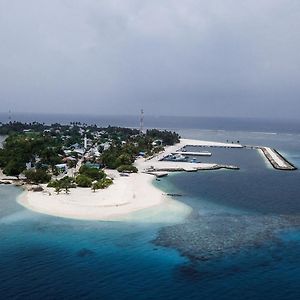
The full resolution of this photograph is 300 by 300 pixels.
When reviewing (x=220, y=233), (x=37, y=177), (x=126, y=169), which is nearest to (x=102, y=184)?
(x=37, y=177)

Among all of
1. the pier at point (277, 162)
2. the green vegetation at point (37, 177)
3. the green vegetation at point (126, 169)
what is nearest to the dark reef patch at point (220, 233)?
the green vegetation at point (37, 177)

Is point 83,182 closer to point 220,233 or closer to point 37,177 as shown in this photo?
point 37,177

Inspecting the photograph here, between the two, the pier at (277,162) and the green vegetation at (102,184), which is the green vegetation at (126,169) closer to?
the green vegetation at (102,184)

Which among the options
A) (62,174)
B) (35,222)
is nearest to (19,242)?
(35,222)

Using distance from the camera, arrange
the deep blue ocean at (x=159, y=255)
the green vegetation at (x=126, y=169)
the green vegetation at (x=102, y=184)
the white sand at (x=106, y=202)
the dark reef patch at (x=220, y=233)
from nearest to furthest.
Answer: the deep blue ocean at (x=159, y=255)
the dark reef patch at (x=220, y=233)
the white sand at (x=106, y=202)
the green vegetation at (x=102, y=184)
the green vegetation at (x=126, y=169)

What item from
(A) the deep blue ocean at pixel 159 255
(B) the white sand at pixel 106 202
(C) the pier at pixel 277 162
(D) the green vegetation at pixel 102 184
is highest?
(C) the pier at pixel 277 162

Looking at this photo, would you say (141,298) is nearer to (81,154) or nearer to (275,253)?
(275,253)

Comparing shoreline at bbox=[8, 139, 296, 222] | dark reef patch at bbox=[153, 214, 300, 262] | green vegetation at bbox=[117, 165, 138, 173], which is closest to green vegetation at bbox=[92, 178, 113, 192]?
shoreline at bbox=[8, 139, 296, 222]

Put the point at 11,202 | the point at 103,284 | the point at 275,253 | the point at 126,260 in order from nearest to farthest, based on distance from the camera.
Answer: the point at 103,284 < the point at 126,260 < the point at 275,253 < the point at 11,202
